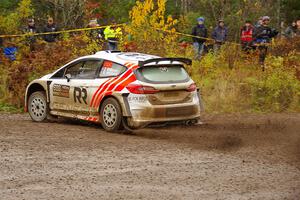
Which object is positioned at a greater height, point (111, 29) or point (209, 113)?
point (111, 29)

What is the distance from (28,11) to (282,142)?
547 inches

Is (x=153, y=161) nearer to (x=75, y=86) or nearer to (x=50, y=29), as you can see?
(x=75, y=86)

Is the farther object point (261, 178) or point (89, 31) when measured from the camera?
point (89, 31)

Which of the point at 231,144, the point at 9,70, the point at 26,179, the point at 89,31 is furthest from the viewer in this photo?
the point at 89,31

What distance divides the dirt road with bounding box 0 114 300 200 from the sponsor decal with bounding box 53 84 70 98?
0.66 metres

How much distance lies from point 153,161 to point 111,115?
3.25m

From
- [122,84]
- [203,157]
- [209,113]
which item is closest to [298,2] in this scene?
[209,113]

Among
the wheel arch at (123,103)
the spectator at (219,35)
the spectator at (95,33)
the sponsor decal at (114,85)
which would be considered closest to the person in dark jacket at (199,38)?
the spectator at (219,35)

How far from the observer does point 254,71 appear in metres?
20.8

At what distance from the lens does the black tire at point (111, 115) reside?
14102 mm

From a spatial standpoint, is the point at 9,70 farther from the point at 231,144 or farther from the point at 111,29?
the point at 231,144

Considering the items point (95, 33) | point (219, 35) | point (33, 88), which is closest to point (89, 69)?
point (33, 88)

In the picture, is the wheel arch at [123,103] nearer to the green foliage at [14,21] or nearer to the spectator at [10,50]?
the spectator at [10,50]

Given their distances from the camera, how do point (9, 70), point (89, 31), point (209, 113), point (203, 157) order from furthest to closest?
1. point (89, 31)
2. point (9, 70)
3. point (209, 113)
4. point (203, 157)
